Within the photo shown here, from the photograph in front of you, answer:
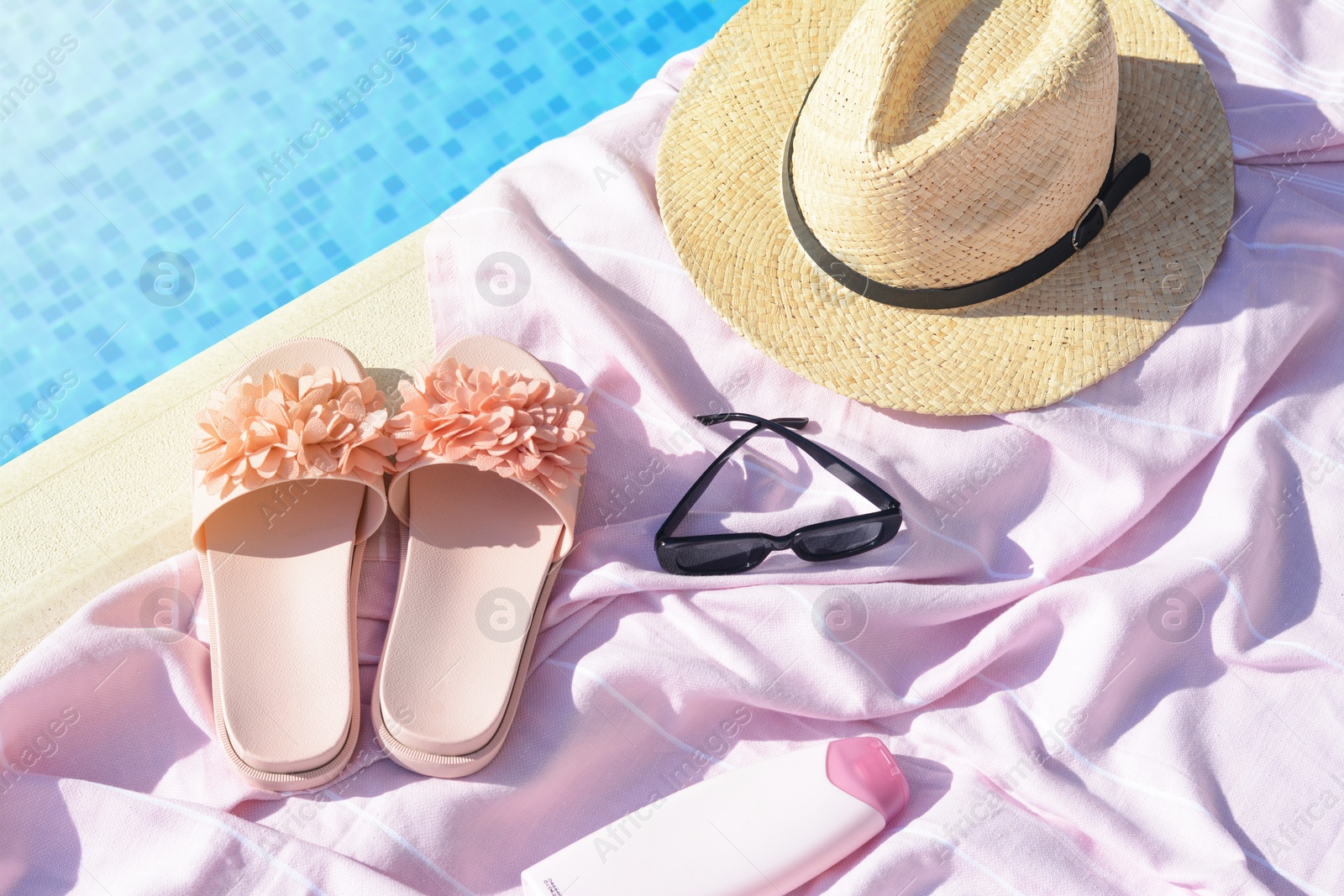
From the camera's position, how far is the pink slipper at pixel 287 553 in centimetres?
131

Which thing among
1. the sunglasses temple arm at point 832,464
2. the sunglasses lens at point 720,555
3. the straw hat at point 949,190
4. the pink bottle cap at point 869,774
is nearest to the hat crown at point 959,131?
the straw hat at point 949,190

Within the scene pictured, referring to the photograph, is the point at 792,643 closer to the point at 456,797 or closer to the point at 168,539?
the point at 456,797

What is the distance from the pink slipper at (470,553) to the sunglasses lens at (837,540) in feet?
1.09

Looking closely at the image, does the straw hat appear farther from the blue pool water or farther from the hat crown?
the blue pool water

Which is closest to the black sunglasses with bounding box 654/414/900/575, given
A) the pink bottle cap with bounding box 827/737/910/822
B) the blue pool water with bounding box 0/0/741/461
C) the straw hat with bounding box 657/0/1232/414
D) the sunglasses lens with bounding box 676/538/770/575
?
the sunglasses lens with bounding box 676/538/770/575

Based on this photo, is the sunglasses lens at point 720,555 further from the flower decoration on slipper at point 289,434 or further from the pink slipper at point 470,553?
the flower decoration on slipper at point 289,434

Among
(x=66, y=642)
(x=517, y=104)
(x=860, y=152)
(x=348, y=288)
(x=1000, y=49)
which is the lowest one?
(x=66, y=642)

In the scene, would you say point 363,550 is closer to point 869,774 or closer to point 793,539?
point 793,539

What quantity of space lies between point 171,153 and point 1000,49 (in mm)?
1791

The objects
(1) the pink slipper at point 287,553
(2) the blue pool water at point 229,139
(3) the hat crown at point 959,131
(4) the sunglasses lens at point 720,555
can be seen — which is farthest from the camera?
(2) the blue pool water at point 229,139

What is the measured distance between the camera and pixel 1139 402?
4.64ft

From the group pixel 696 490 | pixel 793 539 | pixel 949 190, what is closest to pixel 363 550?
pixel 696 490

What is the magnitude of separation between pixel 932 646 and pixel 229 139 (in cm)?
185

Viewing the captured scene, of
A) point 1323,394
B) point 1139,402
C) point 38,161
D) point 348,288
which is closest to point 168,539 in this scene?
point 348,288
